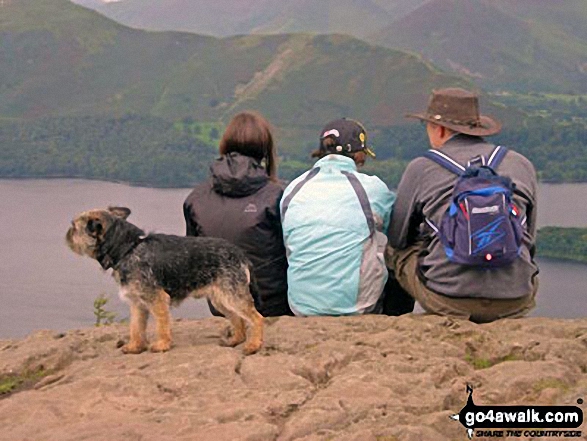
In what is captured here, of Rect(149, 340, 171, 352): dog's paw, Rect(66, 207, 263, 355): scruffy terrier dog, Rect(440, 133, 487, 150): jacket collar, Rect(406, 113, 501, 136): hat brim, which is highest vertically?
Rect(406, 113, 501, 136): hat brim

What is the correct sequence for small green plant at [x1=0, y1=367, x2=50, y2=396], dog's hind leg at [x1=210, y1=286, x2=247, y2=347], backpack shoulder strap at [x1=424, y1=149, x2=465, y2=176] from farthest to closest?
backpack shoulder strap at [x1=424, y1=149, x2=465, y2=176] → dog's hind leg at [x1=210, y1=286, x2=247, y2=347] → small green plant at [x1=0, y1=367, x2=50, y2=396]

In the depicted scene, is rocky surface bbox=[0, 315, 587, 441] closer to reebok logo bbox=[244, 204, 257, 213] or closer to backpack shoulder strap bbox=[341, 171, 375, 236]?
backpack shoulder strap bbox=[341, 171, 375, 236]

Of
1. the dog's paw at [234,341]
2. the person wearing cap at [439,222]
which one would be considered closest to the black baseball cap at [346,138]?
the person wearing cap at [439,222]

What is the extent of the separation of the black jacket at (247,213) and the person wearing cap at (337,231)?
0.24m

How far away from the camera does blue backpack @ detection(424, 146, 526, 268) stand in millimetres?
5598

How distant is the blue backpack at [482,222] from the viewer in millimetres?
5598

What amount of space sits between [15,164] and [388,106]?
76827mm

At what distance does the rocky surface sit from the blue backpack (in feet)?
1.87

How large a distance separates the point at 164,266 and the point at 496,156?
262cm

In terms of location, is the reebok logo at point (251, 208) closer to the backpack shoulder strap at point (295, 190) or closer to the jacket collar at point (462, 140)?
the backpack shoulder strap at point (295, 190)

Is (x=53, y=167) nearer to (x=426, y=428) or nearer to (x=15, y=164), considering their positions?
(x=15, y=164)

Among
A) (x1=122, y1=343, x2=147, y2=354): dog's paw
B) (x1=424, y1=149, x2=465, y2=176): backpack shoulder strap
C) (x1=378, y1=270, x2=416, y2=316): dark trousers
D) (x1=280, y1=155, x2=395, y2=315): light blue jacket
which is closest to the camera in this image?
(x1=122, y1=343, x2=147, y2=354): dog's paw

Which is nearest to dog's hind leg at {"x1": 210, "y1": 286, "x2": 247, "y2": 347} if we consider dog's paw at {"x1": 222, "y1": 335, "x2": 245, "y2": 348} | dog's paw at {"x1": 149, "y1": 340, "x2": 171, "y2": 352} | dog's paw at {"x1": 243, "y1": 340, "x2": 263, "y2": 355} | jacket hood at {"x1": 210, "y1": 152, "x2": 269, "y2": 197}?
dog's paw at {"x1": 222, "y1": 335, "x2": 245, "y2": 348}

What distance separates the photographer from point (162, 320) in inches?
222
